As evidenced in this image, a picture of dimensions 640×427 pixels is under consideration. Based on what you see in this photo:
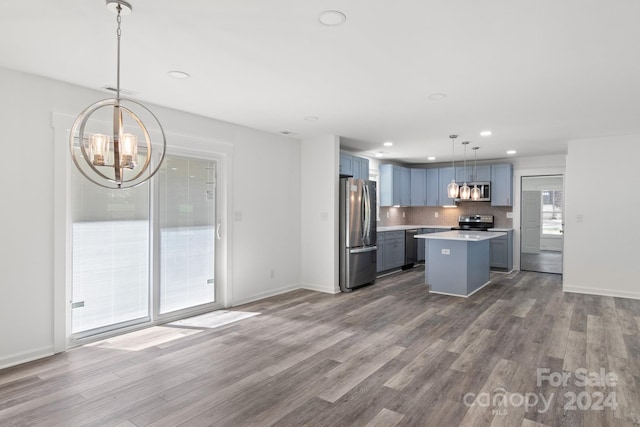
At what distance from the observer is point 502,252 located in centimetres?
759

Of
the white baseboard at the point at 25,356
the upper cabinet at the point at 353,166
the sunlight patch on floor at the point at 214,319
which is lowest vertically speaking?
the sunlight patch on floor at the point at 214,319

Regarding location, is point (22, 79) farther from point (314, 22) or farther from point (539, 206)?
point (539, 206)

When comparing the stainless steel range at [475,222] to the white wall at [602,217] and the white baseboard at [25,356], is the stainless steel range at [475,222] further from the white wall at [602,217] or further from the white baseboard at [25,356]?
the white baseboard at [25,356]

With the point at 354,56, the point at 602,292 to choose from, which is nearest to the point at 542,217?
the point at 602,292

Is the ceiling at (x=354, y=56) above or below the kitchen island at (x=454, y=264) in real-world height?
above

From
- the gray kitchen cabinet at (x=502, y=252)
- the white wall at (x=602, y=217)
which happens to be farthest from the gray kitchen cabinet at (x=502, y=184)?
the white wall at (x=602, y=217)

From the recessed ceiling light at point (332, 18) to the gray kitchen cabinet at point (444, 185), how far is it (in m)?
6.85

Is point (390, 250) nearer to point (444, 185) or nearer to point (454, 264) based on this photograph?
point (454, 264)

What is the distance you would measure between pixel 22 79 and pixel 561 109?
18.0 ft

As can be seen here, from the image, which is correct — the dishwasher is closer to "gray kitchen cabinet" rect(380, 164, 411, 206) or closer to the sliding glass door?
"gray kitchen cabinet" rect(380, 164, 411, 206)

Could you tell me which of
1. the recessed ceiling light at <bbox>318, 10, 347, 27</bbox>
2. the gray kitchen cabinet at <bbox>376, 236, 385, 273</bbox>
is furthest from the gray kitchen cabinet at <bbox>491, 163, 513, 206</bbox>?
the recessed ceiling light at <bbox>318, 10, 347, 27</bbox>

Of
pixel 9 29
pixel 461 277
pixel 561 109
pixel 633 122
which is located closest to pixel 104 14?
pixel 9 29

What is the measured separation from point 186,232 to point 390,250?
4248 millimetres

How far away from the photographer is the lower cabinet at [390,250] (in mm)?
7098
